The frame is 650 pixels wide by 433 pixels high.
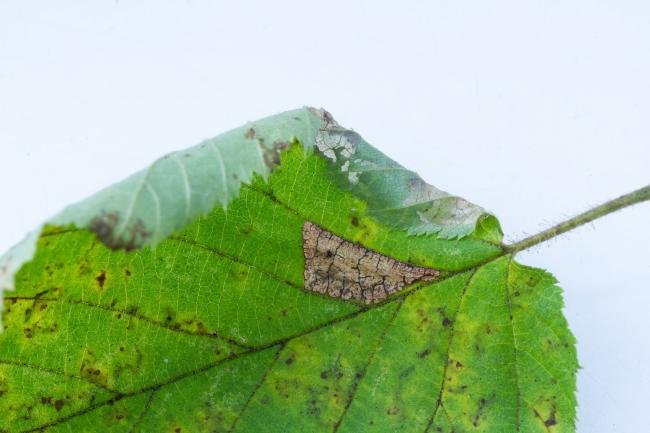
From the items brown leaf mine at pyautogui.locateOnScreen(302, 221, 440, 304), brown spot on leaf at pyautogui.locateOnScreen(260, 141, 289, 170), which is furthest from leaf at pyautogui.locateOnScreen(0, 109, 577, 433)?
brown spot on leaf at pyautogui.locateOnScreen(260, 141, 289, 170)

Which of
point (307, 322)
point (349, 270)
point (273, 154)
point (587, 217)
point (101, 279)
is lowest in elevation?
point (101, 279)

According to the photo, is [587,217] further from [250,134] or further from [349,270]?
[250,134]

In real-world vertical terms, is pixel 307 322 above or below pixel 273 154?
below

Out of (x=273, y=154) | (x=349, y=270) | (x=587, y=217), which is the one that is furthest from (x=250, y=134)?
(x=587, y=217)

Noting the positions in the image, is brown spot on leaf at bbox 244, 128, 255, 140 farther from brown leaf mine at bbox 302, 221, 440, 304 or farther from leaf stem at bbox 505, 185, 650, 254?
leaf stem at bbox 505, 185, 650, 254

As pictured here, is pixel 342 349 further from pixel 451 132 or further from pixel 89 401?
pixel 451 132

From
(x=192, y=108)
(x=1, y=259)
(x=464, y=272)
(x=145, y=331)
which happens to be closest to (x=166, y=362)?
(x=145, y=331)

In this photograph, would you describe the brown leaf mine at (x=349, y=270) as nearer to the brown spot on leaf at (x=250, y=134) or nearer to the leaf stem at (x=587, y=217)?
the leaf stem at (x=587, y=217)
